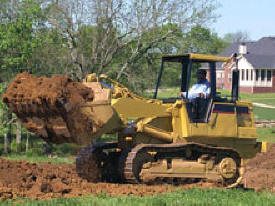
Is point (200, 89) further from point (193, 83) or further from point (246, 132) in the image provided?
point (246, 132)

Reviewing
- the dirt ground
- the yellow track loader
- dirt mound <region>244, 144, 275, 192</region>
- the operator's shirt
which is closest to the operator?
the operator's shirt

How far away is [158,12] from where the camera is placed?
29688mm

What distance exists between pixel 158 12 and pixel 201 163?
17.2m

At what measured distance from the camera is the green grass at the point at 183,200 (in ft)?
31.6

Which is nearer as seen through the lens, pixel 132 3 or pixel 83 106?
pixel 83 106

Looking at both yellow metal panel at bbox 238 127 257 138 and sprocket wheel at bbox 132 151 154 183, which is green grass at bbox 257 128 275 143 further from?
sprocket wheel at bbox 132 151 154 183

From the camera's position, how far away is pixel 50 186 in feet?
37.0

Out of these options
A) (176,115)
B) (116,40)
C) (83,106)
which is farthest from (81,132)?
(116,40)

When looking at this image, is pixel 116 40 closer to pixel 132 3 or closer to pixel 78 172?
pixel 132 3

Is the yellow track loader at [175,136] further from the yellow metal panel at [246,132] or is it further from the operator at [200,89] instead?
the operator at [200,89]

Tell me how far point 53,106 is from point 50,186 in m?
1.59

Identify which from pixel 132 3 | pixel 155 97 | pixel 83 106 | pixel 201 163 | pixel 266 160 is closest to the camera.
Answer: pixel 83 106

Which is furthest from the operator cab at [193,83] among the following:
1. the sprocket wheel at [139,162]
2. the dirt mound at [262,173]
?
the dirt mound at [262,173]

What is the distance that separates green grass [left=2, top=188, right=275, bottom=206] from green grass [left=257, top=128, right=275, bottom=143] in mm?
18242
